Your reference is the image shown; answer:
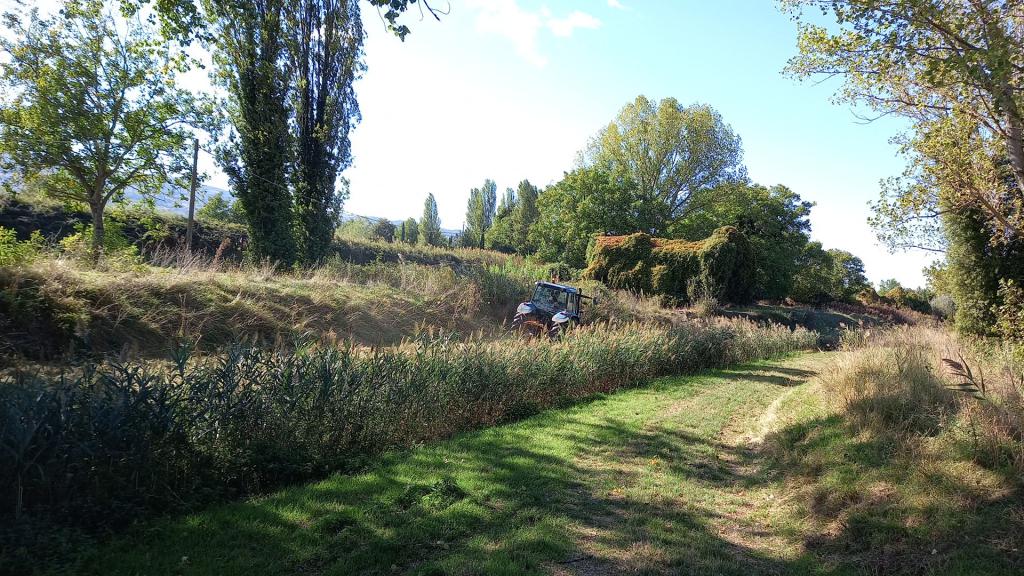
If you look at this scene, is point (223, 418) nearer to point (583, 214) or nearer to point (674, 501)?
point (674, 501)

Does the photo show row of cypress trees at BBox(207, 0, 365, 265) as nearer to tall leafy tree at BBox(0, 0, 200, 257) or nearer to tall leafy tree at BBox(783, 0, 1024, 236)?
tall leafy tree at BBox(0, 0, 200, 257)

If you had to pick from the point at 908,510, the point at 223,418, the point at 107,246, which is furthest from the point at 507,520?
the point at 107,246

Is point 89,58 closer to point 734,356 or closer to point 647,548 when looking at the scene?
point 647,548

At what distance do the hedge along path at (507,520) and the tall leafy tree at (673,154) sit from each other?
35.2 m

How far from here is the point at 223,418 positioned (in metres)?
4.85

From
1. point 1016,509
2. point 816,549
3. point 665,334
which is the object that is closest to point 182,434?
point 816,549

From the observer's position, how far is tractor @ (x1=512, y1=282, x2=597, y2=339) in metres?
15.3

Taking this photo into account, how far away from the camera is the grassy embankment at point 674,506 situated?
3754 mm

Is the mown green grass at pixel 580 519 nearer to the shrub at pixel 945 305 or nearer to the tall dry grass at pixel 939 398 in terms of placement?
the tall dry grass at pixel 939 398

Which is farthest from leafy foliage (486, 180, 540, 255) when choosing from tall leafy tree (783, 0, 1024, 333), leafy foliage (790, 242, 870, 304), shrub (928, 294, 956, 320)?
tall leafy tree (783, 0, 1024, 333)

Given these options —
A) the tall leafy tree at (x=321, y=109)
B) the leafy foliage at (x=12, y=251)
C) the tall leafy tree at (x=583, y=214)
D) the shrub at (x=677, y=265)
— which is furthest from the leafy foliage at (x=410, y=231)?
the leafy foliage at (x=12, y=251)

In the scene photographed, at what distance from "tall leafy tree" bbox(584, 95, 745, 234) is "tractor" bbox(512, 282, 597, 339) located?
2418 cm

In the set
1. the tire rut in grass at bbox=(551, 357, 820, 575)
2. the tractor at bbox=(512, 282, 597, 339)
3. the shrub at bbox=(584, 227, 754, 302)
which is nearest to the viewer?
the tire rut in grass at bbox=(551, 357, 820, 575)

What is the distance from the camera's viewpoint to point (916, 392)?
20.1 feet
